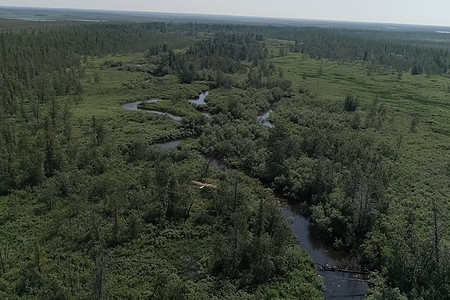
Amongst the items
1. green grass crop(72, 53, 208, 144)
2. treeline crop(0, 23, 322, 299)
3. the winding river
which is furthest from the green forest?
the winding river

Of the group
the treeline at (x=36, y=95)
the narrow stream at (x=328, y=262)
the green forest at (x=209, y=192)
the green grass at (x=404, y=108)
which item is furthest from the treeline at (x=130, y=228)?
the green grass at (x=404, y=108)

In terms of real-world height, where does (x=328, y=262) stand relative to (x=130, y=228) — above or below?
below

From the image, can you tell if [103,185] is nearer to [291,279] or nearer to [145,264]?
[145,264]

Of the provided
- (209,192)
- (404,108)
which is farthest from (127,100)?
(404,108)

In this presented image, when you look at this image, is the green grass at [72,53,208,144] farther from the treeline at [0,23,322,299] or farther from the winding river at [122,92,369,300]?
the winding river at [122,92,369,300]

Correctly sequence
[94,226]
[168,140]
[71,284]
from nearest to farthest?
[71,284] → [94,226] → [168,140]

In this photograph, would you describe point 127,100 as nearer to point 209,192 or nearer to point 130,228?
point 209,192

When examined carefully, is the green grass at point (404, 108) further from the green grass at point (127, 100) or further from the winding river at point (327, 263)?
the green grass at point (127, 100)

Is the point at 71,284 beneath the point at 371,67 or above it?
beneath

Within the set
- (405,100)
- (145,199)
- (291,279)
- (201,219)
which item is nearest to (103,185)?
(145,199)
